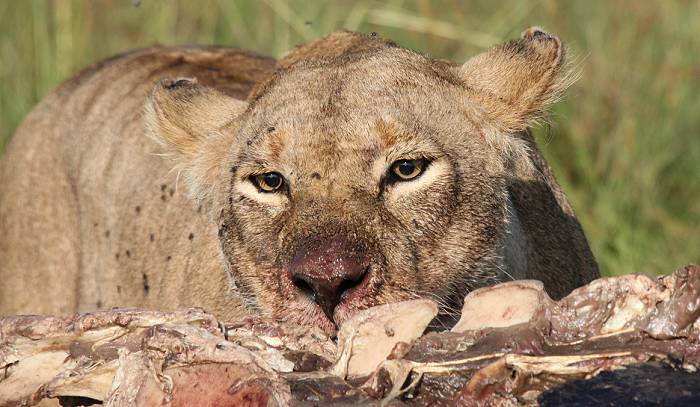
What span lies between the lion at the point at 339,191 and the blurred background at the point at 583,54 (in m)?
1.79

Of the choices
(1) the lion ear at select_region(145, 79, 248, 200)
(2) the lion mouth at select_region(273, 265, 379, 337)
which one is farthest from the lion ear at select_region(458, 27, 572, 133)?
(2) the lion mouth at select_region(273, 265, 379, 337)

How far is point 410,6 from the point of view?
8867 mm

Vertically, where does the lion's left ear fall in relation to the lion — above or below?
above

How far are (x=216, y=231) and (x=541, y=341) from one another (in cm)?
212

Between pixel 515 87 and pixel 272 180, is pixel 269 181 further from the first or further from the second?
pixel 515 87

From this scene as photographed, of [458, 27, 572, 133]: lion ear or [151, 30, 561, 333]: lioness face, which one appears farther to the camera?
[458, 27, 572, 133]: lion ear

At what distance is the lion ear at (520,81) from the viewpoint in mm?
4492

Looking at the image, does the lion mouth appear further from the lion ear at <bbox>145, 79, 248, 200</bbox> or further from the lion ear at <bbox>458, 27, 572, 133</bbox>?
the lion ear at <bbox>145, 79, 248, 200</bbox>

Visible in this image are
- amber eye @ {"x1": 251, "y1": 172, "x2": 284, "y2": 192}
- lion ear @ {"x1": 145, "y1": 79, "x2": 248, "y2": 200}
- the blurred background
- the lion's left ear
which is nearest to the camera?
amber eye @ {"x1": 251, "y1": 172, "x2": 284, "y2": 192}

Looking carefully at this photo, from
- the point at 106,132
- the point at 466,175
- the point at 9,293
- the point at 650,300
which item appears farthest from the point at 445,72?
the point at 9,293

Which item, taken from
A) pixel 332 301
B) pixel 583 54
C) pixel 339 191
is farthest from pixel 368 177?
pixel 583 54

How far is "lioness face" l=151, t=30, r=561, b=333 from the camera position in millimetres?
3707

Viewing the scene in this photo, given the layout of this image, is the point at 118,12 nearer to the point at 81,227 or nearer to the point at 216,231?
the point at 81,227

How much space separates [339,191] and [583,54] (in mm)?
3294
